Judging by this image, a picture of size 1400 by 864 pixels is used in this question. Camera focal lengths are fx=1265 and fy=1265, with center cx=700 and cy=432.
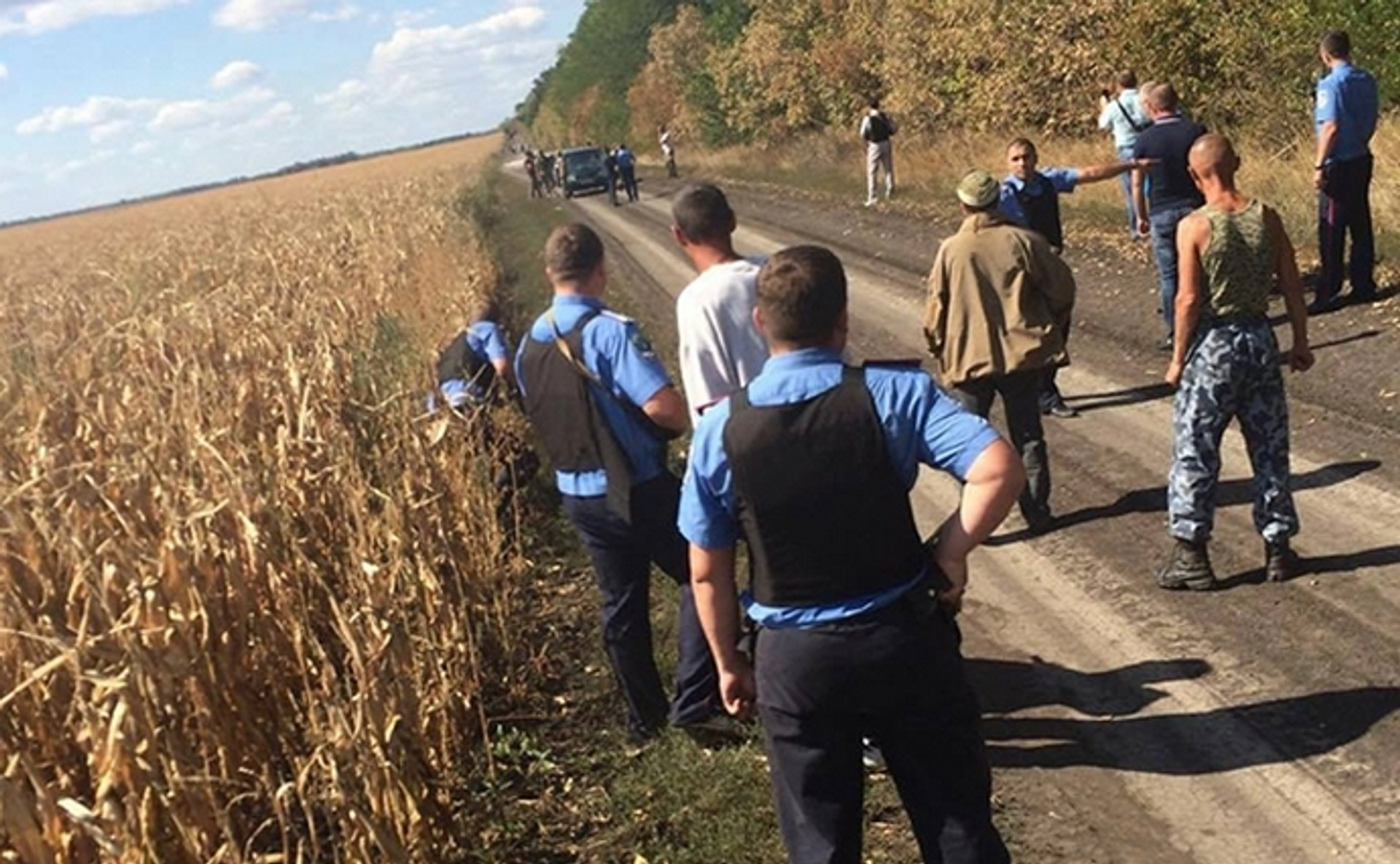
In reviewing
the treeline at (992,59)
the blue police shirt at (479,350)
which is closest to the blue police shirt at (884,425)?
the blue police shirt at (479,350)

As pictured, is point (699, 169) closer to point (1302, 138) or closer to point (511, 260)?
point (511, 260)

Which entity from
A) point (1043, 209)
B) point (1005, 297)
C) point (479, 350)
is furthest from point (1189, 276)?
point (479, 350)

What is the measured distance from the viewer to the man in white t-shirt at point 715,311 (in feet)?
14.5

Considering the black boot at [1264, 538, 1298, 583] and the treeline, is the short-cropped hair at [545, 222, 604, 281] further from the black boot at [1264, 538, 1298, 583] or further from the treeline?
the treeline

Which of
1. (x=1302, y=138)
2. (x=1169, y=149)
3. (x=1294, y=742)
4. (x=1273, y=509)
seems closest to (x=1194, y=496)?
(x=1273, y=509)

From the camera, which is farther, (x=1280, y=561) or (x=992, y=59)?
(x=992, y=59)

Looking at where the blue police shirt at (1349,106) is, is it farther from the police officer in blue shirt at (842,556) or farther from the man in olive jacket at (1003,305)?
the police officer in blue shirt at (842,556)

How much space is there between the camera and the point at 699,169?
43.3 meters

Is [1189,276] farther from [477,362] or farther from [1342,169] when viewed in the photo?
[1342,169]

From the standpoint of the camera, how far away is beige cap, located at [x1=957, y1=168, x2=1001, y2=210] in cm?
636

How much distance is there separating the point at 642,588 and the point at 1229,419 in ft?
8.66

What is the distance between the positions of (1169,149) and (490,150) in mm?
104410

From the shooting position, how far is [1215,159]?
513 cm

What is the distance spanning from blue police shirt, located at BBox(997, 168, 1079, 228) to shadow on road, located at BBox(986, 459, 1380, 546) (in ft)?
7.00
